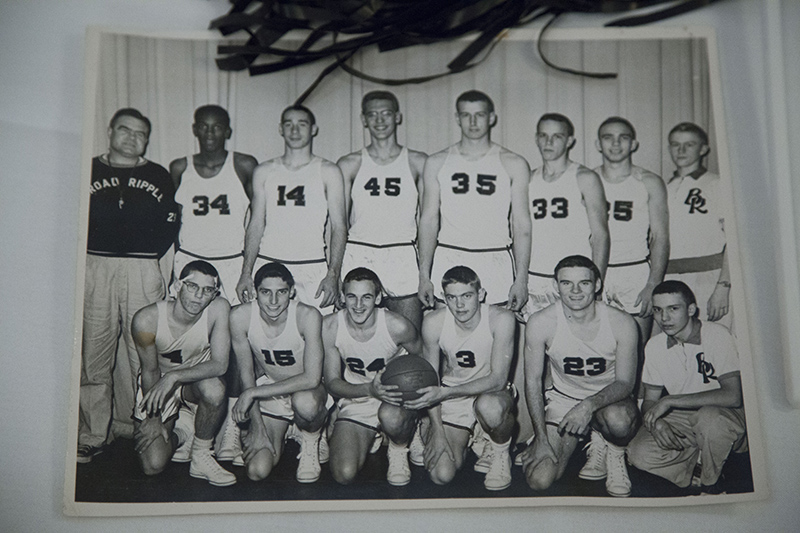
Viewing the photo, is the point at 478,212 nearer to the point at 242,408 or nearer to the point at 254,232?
the point at 254,232

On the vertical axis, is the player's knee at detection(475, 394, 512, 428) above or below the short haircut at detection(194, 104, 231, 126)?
below

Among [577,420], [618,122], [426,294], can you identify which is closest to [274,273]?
[426,294]

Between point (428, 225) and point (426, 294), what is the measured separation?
0.13 metres

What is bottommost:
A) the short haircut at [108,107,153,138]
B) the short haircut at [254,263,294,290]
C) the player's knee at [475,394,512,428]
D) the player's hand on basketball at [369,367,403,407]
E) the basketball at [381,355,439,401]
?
the player's knee at [475,394,512,428]

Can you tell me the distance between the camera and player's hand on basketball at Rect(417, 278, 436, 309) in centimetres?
114

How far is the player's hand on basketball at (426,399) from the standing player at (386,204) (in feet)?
0.38

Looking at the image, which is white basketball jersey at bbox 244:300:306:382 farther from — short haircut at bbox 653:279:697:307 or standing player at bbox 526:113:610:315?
short haircut at bbox 653:279:697:307

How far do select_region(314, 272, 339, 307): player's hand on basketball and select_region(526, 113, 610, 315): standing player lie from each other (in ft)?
1.19

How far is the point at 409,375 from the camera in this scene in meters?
1.12

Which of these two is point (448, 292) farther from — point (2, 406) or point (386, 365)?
point (2, 406)

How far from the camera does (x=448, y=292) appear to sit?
1145 mm

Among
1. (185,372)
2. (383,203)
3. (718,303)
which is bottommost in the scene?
(185,372)

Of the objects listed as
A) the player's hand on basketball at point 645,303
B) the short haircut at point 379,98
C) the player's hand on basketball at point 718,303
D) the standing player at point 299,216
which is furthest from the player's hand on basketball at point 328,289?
the player's hand on basketball at point 718,303

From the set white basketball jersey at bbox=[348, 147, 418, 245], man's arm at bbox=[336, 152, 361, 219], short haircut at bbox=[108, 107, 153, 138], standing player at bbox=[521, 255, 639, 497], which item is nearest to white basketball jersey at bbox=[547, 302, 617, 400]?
standing player at bbox=[521, 255, 639, 497]
